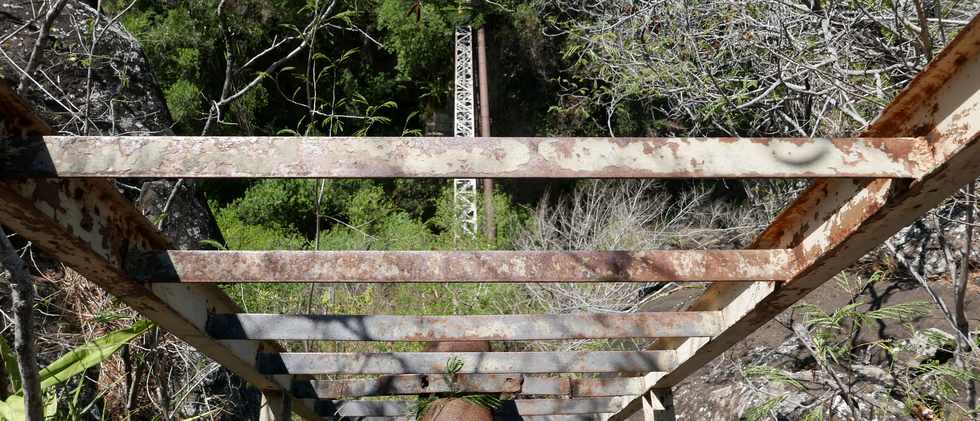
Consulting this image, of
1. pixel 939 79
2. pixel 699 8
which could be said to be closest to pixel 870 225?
pixel 939 79

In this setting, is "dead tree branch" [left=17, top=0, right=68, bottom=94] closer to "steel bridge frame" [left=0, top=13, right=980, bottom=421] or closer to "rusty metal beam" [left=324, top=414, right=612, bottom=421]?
"steel bridge frame" [left=0, top=13, right=980, bottom=421]

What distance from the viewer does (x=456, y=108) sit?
43.1 ft

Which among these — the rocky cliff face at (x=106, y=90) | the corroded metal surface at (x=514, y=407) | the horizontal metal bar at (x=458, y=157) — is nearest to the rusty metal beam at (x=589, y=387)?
the corroded metal surface at (x=514, y=407)

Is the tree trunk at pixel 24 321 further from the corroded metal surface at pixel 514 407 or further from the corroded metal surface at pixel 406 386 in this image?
the corroded metal surface at pixel 514 407

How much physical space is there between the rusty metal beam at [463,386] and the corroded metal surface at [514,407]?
0.67 ft

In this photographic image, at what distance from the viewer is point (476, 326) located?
256cm

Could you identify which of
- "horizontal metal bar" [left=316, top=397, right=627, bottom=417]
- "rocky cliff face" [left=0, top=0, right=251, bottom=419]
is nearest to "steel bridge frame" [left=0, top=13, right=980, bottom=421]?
"horizontal metal bar" [left=316, top=397, right=627, bottom=417]

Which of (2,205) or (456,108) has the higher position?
(456,108)

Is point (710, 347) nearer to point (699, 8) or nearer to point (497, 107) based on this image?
point (699, 8)

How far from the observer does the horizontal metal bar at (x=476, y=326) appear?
97.0 inches

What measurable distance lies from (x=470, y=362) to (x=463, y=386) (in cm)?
43

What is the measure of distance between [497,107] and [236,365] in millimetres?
12187

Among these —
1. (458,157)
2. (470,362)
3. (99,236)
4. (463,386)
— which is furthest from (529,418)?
(458,157)

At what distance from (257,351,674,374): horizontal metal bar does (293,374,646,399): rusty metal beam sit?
357 millimetres
